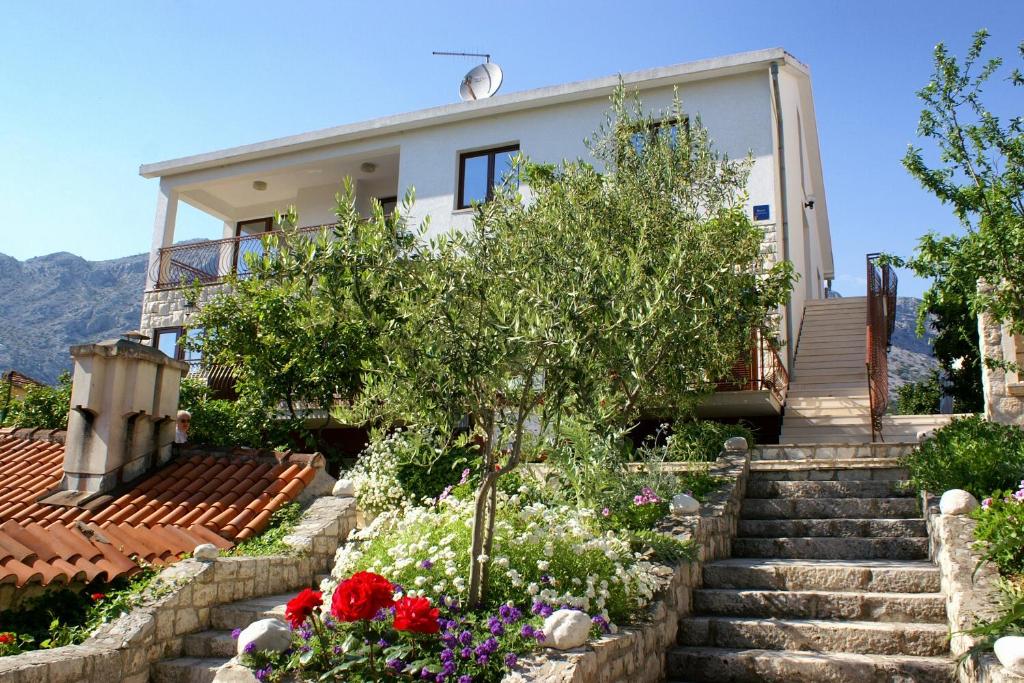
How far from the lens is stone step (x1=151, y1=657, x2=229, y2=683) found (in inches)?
237

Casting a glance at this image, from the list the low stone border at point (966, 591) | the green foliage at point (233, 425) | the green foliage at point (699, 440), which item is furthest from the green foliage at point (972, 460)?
the green foliage at point (233, 425)

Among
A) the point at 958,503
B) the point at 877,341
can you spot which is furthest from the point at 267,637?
the point at 877,341

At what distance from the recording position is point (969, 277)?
841 cm

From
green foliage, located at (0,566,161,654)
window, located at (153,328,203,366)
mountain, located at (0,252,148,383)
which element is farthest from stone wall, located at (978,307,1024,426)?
mountain, located at (0,252,148,383)

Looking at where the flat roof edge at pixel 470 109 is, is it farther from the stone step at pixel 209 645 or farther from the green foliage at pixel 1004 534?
the stone step at pixel 209 645

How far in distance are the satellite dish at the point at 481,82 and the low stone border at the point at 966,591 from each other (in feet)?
45.6

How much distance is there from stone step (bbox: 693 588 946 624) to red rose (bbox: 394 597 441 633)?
9.06ft

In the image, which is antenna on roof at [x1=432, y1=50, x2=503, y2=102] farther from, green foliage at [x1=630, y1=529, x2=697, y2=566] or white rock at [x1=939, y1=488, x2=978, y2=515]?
white rock at [x1=939, y1=488, x2=978, y2=515]

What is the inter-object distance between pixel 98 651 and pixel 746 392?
947 cm

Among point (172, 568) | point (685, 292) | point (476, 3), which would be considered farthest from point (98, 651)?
point (476, 3)

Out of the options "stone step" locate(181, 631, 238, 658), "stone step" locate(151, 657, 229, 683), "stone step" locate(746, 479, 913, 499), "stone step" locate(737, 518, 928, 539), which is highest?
"stone step" locate(746, 479, 913, 499)

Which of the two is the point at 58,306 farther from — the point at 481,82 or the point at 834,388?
the point at 834,388

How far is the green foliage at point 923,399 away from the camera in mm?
19547

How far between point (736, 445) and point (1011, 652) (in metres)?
5.66
